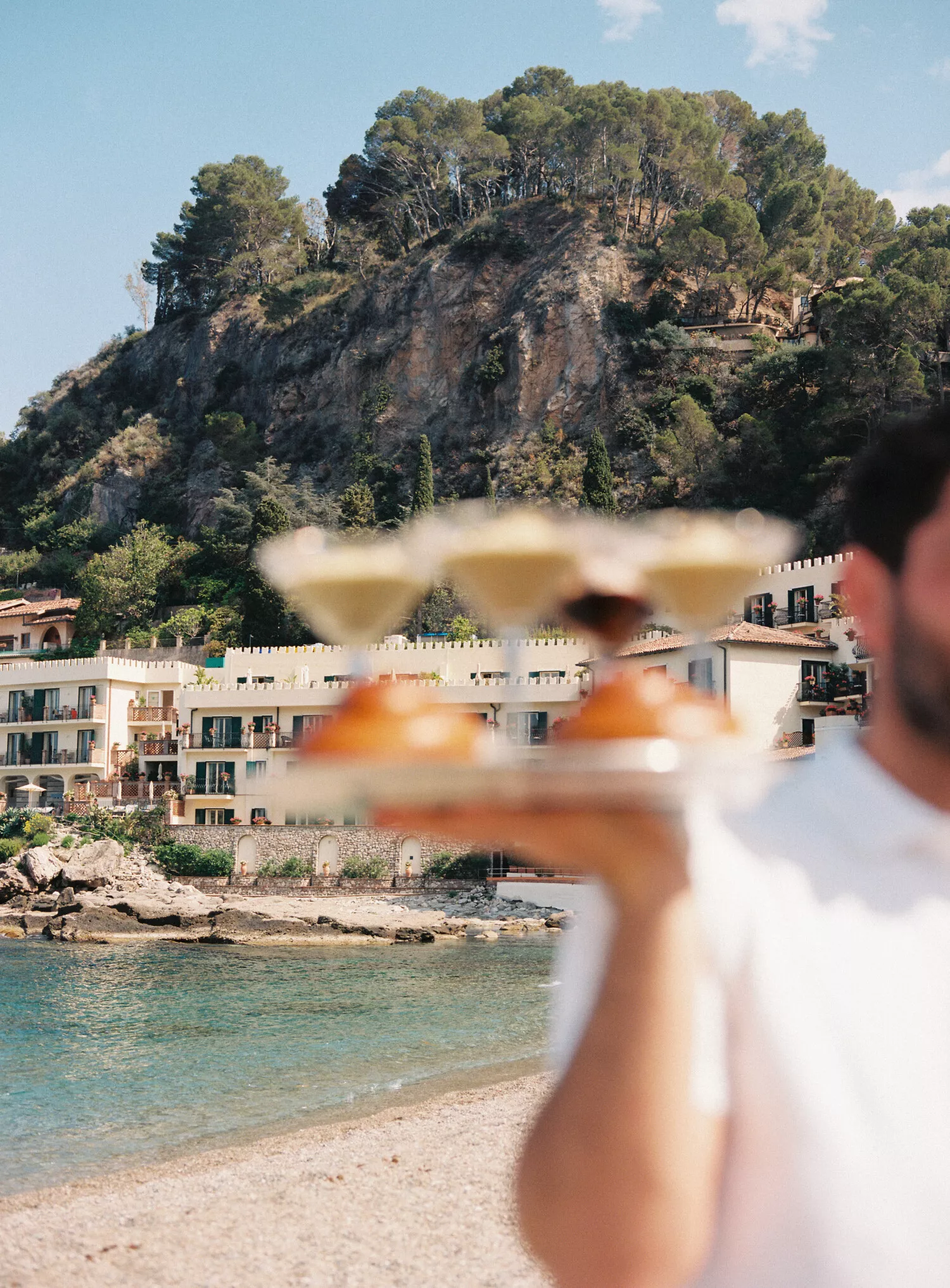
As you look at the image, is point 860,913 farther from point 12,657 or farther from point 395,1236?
point 12,657

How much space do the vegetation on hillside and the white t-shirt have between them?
3345 centimetres

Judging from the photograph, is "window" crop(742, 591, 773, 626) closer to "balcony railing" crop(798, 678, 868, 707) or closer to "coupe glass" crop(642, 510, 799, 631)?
"balcony railing" crop(798, 678, 868, 707)

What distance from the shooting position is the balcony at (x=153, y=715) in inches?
1353

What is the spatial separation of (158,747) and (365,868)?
9.29 m

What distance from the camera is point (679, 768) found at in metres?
0.92

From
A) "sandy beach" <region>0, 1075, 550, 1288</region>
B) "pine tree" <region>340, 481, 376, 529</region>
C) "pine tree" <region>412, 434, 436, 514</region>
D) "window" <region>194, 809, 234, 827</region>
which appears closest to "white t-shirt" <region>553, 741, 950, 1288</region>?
"sandy beach" <region>0, 1075, 550, 1288</region>

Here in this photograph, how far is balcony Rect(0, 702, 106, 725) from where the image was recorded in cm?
3394

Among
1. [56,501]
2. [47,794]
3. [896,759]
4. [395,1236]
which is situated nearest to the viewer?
[896,759]

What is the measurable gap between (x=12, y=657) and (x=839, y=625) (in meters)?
33.0

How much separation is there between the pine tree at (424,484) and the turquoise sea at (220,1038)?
2415 cm

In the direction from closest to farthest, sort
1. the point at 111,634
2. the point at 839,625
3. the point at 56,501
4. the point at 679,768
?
the point at 679,768, the point at 839,625, the point at 111,634, the point at 56,501

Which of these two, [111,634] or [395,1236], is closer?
[395,1236]

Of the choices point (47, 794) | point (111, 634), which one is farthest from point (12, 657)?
point (47, 794)

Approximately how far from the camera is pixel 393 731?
101 centimetres
